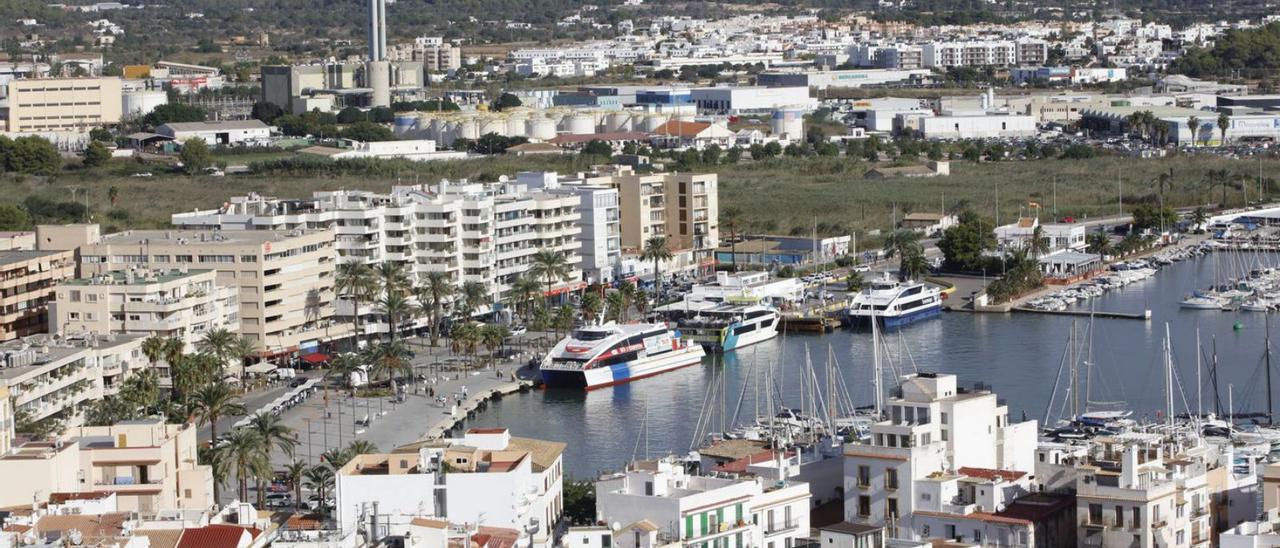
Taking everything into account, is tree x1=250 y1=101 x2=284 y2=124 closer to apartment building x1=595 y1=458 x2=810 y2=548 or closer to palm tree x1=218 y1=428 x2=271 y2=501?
palm tree x1=218 y1=428 x2=271 y2=501

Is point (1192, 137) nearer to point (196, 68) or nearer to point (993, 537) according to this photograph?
point (196, 68)

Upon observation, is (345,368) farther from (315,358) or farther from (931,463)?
(931,463)

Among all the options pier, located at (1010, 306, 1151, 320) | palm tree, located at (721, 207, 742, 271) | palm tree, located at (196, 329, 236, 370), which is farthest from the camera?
palm tree, located at (721, 207, 742, 271)

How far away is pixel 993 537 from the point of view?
13.5 m

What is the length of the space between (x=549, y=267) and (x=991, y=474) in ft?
50.8

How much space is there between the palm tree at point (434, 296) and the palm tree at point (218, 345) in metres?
3.75

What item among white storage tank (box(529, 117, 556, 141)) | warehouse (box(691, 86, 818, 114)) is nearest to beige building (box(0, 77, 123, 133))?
white storage tank (box(529, 117, 556, 141))

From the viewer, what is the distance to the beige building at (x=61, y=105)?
55888mm

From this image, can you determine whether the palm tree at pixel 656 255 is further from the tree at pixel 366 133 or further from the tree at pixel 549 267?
the tree at pixel 366 133

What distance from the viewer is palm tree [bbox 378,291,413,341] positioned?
26.8m

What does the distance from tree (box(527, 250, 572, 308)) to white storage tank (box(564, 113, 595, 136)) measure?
27007 millimetres

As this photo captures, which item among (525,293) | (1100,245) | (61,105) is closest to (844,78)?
(61,105)

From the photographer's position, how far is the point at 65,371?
20.6 metres

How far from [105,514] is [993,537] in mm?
4788
